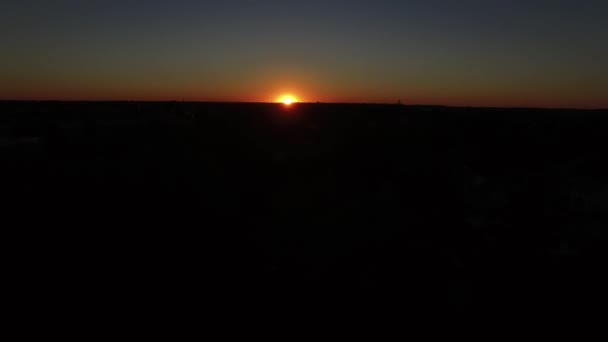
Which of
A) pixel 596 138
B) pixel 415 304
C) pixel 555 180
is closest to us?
pixel 415 304

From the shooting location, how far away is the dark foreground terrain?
23.4ft

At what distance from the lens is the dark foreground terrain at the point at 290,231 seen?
281 inches

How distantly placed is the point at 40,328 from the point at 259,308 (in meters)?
3.01

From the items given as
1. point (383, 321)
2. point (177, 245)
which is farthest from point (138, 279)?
point (383, 321)

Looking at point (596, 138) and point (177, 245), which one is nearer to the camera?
point (177, 245)

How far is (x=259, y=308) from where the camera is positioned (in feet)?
22.2

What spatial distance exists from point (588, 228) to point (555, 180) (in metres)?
5.99

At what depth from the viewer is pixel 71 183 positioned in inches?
396

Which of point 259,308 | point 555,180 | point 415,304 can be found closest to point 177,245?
point 259,308

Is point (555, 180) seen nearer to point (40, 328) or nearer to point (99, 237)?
point (99, 237)

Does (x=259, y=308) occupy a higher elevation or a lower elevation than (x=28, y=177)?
lower

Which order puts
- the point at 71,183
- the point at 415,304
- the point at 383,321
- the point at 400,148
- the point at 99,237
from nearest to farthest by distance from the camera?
the point at 383,321 < the point at 415,304 < the point at 99,237 < the point at 71,183 < the point at 400,148

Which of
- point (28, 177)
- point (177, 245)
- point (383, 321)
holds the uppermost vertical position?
point (28, 177)

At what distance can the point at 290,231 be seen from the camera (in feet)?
33.5
